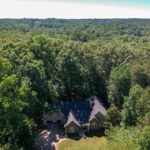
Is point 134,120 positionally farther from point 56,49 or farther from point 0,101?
point 56,49

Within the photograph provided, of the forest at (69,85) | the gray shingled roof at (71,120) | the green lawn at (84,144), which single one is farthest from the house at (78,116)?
the green lawn at (84,144)

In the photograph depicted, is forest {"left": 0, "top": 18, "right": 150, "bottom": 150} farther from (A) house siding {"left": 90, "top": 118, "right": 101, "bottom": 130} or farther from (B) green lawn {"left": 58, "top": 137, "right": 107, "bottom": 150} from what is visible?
(B) green lawn {"left": 58, "top": 137, "right": 107, "bottom": 150}

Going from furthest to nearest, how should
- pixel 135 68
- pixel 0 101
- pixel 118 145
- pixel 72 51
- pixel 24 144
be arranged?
pixel 72 51 → pixel 135 68 → pixel 24 144 → pixel 0 101 → pixel 118 145

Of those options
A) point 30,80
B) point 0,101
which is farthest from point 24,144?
point 30,80

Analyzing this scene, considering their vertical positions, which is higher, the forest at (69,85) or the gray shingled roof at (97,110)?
the forest at (69,85)

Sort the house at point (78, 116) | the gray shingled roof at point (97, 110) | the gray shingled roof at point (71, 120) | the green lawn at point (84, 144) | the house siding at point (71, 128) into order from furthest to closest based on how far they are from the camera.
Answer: the gray shingled roof at point (97, 110) < the house at point (78, 116) < the house siding at point (71, 128) < the gray shingled roof at point (71, 120) < the green lawn at point (84, 144)

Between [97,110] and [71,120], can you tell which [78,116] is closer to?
[71,120]

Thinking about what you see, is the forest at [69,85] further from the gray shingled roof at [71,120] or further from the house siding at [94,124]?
the gray shingled roof at [71,120]
